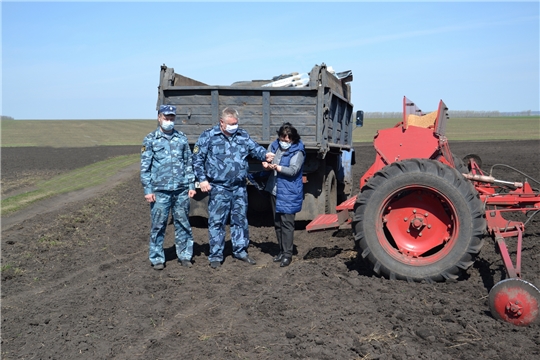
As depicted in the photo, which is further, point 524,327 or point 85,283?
point 85,283

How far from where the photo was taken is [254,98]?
25.4ft

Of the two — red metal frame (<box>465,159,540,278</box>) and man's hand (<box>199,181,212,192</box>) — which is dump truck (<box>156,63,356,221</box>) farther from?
red metal frame (<box>465,159,540,278</box>)

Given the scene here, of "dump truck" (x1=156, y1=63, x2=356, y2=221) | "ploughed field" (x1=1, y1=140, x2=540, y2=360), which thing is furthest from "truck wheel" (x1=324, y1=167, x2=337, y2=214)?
"ploughed field" (x1=1, y1=140, x2=540, y2=360)

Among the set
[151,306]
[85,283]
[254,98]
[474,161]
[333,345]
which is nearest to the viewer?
[333,345]

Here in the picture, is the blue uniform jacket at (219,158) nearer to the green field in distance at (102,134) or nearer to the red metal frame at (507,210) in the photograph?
the red metal frame at (507,210)

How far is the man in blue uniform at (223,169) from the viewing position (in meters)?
6.52

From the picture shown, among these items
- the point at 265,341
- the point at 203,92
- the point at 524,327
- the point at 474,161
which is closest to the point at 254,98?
the point at 203,92

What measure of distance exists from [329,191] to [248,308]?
3825 mm

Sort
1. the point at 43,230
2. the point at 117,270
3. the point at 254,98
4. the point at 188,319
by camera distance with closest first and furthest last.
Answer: the point at 188,319
the point at 117,270
the point at 254,98
the point at 43,230

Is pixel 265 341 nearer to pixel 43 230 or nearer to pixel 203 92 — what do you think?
pixel 203 92

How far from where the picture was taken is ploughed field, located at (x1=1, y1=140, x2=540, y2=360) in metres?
4.07

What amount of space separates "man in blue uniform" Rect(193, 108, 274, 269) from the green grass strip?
7188 millimetres

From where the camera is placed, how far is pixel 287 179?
21.1 ft

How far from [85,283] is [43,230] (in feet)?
11.9
